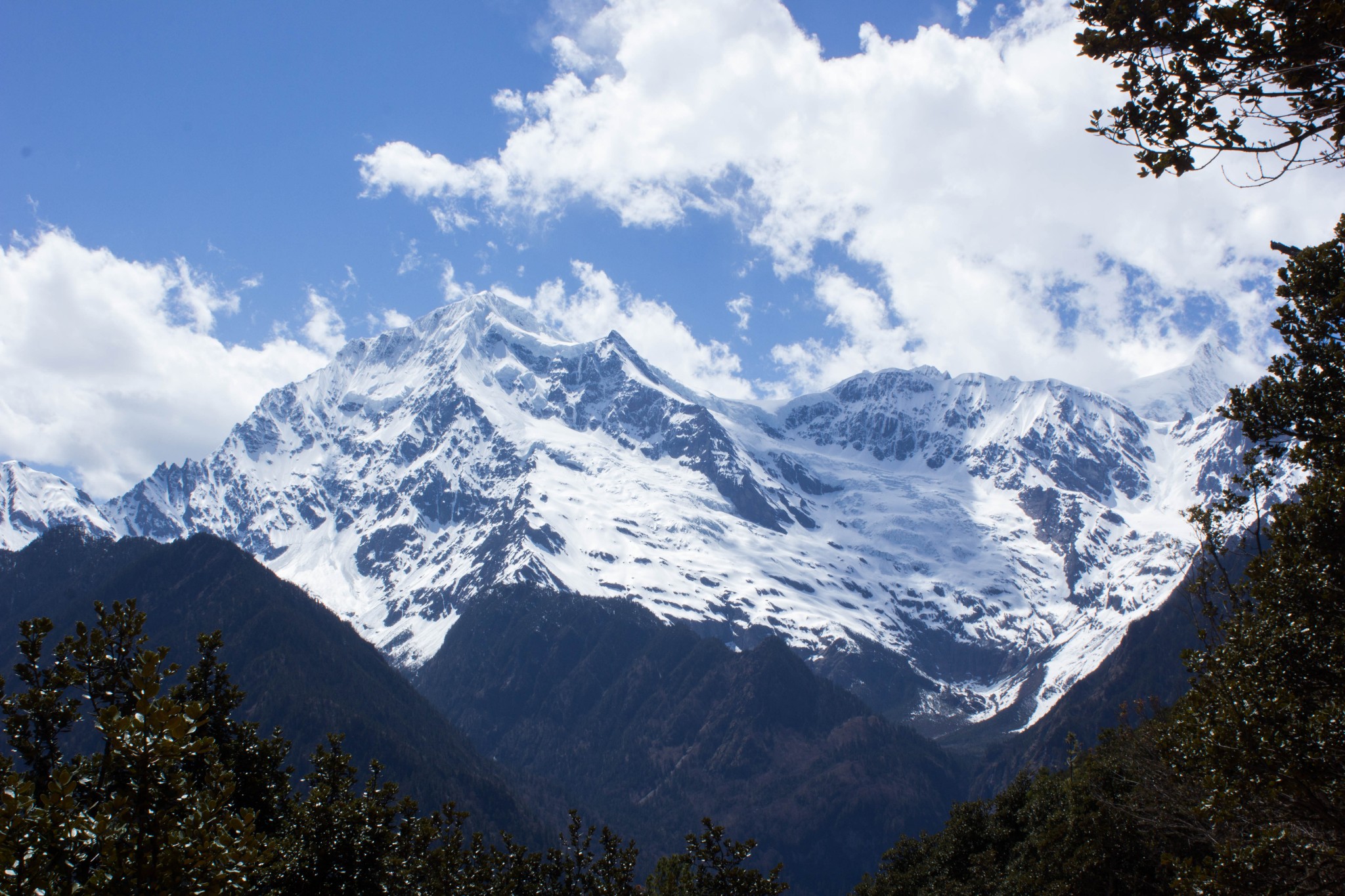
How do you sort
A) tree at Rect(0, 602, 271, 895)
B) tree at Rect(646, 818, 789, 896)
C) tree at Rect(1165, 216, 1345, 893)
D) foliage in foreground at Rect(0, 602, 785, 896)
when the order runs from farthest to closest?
tree at Rect(646, 818, 789, 896)
tree at Rect(1165, 216, 1345, 893)
foliage in foreground at Rect(0, 602, 785, 896)
tree at Rect(0, 602, 271, 895)

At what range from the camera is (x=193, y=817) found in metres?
10.8

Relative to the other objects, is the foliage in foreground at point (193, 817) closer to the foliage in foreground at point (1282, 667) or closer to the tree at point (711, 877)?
the tree at point (711, 877)

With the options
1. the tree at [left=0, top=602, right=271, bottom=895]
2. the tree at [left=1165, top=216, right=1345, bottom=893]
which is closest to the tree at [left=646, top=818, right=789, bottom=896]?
the tree at [left=1165, top=216, right=1345, bottom=893]

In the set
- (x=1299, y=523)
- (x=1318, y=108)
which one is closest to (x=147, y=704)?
(x=1318, y=108)

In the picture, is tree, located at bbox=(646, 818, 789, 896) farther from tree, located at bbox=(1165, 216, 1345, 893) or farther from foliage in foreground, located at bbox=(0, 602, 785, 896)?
tree, located at bbox=(1165, 216, 1345, 893)

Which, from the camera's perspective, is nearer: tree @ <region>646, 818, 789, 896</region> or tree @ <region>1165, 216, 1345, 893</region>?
tree @ <region>1165, 216, 1345, 893</region>

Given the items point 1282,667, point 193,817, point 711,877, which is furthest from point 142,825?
point 711,877

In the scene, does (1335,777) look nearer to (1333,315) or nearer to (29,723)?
(1333,315)

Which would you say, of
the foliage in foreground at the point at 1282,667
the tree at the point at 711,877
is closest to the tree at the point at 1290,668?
the foliage in foreground at the point at 1282,667

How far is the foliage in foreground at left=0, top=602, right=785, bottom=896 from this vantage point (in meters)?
9.56

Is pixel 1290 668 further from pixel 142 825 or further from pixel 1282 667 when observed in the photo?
pixel 142 825

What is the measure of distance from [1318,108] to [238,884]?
1878 cm

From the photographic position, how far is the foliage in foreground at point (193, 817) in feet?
31.4

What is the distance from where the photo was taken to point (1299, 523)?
19438 millimetres
